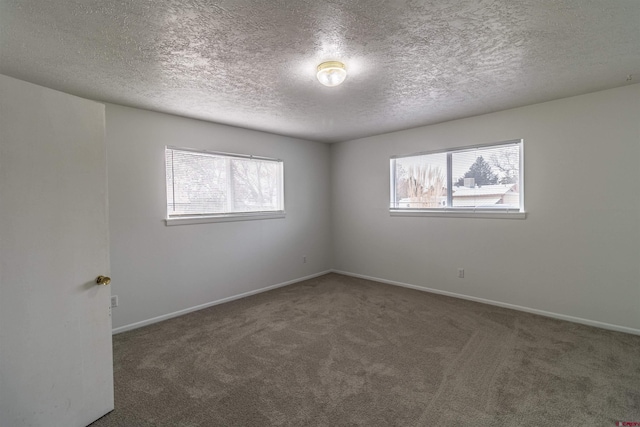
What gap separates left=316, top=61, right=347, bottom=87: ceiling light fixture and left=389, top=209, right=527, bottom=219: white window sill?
2668 mm

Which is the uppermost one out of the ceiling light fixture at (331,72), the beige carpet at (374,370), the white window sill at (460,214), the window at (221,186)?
the ceiling light fixture at (331,72)

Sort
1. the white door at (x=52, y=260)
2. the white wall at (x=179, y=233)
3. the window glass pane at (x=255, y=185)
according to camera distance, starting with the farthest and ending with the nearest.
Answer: the window glass pane at (x=255, y=185) < the white wall at (x=179, y=233) < the white door at (x=52, y=260)

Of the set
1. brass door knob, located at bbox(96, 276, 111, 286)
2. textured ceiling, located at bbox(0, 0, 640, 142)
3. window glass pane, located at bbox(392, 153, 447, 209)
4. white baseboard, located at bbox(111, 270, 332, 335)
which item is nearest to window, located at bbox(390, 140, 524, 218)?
window glass pane, located at bbox(392, 153, 447, 209)

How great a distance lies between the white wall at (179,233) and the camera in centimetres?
319

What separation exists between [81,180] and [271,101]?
1.91m

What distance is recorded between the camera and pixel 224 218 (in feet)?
13.2

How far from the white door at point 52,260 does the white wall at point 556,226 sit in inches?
153

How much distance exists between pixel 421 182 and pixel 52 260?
4.22 m

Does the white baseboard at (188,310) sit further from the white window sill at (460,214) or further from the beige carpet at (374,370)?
the white window sill at (460,214)

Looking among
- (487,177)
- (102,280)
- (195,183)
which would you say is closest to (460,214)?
(487,177)

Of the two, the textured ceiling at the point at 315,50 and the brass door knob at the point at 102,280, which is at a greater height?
the textured ceiling at the point at 315,50

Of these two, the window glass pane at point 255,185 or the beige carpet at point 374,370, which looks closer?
the beige carpet at point 374,370

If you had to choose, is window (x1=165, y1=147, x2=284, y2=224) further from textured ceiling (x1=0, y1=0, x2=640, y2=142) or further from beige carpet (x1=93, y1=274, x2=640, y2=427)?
beige carpet (x1=93, y1=274, x2=640, y2=427)

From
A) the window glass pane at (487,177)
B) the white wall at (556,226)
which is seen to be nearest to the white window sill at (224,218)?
the white wall at (556,226)
